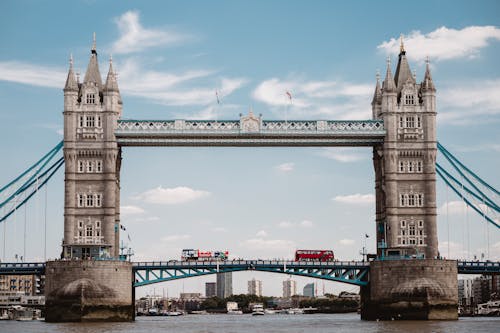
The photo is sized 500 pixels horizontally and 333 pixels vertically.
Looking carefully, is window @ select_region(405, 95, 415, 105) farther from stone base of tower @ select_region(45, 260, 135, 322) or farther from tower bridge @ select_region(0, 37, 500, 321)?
stone base of tower @ select_region(45, 260, 135, 322)

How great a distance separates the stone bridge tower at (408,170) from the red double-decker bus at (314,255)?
6694mm

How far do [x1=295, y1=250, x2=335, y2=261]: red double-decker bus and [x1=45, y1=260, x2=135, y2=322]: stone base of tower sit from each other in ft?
75.5

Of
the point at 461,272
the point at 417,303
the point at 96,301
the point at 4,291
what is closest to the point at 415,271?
the point at 417,303

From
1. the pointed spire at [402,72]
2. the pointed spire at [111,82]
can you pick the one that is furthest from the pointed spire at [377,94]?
the pointed spire at [111,82]

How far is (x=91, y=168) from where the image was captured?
363 ft

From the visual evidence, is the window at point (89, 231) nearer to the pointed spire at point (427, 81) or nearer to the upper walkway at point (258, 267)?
the upper walkway at point (258, 267)

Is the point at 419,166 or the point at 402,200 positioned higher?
the point at 419,166

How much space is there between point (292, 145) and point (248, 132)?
5.86 meters

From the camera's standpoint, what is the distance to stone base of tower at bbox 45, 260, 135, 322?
10094 centimetres

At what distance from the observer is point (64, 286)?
4023 inches

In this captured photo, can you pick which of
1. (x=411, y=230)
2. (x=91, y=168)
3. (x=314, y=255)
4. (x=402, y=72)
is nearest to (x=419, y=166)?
(x=411, y=230)

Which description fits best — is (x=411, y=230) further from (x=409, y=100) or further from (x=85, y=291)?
(x=85, y=291)

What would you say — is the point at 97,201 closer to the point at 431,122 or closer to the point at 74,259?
the point at 74,259

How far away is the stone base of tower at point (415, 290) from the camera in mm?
103625
